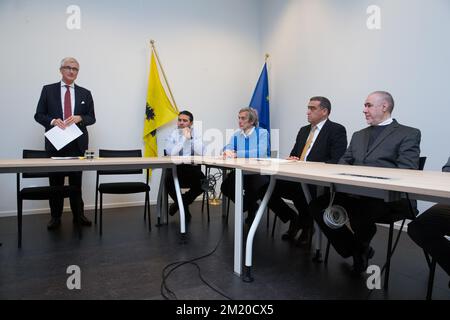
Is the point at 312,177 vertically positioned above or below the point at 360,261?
above

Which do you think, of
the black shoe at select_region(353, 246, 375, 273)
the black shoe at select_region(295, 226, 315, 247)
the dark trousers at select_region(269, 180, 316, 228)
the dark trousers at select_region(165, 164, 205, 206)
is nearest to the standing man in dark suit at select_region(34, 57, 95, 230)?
the dark trousers at select_region(165, 164, 205, 206)

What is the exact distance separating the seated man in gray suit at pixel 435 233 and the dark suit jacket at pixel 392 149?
0.48m

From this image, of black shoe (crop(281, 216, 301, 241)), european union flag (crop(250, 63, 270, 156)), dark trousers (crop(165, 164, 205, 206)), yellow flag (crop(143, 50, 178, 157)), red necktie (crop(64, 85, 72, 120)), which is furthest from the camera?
european union flag (crop(250, 63, 270, 156))

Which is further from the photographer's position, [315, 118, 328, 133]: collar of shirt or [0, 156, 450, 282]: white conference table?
[315, 118, 328, 133]: collar of shirt

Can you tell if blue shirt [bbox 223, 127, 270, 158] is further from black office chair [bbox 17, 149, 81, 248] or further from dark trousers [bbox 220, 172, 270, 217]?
black office chair [bbox 17, 149, 81, 248]

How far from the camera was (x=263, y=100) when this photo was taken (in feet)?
15.4

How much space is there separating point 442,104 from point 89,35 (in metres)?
3.92

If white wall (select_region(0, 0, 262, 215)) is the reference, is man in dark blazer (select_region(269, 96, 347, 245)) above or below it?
below

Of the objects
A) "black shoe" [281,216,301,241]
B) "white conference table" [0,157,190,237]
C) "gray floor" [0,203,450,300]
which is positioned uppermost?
"white conference table" [0,157,190,237]

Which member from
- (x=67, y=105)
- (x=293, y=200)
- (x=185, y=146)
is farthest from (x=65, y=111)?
(x=293, y=200)

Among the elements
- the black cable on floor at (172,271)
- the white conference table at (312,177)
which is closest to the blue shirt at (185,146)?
the white conference table at (312,177)

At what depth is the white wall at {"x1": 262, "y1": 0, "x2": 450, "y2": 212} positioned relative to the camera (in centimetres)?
282

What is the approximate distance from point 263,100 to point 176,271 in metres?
3.26

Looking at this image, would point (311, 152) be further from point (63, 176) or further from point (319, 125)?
point (63, 176)
